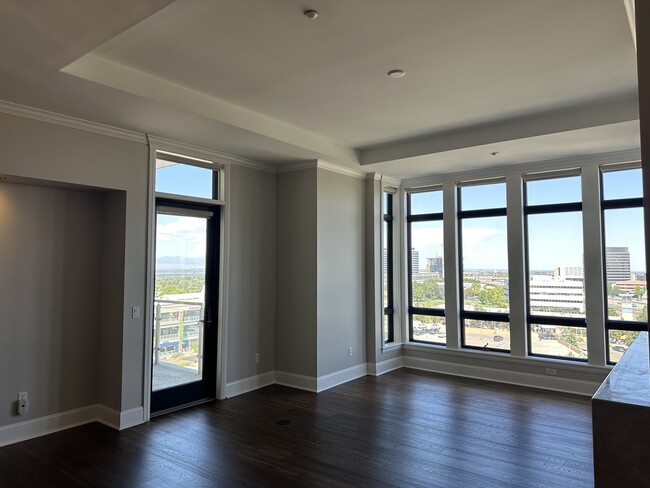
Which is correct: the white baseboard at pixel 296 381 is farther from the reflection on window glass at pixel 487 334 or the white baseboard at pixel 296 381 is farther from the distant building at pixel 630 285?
the distant building at pixel 630 285

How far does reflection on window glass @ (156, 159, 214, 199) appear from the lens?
471 centimetres

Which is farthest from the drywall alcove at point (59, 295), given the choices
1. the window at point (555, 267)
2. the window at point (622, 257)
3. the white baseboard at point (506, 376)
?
the window at point (622, 257)

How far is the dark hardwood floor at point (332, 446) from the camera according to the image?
3230 millimetres

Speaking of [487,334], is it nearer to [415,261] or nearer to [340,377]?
[415,261]

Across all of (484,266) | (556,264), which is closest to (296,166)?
(484,266)

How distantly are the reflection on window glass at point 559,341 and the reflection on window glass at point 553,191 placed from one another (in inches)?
64.6

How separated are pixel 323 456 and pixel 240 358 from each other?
2.09 metres

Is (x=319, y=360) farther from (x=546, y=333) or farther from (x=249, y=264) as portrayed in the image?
(x=546, y=333)

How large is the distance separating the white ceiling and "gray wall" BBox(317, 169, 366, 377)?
894 millimetres

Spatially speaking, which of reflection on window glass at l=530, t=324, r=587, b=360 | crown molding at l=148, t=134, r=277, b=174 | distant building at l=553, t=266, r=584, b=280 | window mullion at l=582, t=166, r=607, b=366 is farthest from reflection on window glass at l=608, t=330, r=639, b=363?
crown molding at l=148, t=134, r=277, b=174

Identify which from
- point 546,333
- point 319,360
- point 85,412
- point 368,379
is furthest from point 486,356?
point 85,412

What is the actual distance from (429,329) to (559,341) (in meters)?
1.77

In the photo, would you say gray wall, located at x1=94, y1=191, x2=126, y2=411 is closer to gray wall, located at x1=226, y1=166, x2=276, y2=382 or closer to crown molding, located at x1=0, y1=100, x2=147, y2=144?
crown molding, located at x1=0, y1=100, x2=147, y2=144

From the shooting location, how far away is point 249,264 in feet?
18.3
